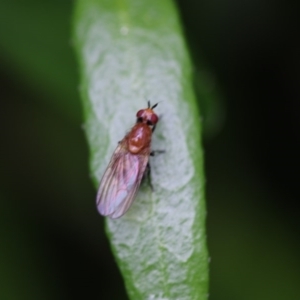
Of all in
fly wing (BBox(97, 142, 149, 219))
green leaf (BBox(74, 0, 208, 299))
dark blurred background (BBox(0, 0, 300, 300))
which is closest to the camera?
green leaf (BBox(74, 0, 208, 299))

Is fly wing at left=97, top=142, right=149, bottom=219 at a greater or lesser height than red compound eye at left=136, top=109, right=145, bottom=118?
lesser

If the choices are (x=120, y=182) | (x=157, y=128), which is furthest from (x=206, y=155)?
(x=120, y=182)

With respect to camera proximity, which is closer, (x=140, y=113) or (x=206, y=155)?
(x=140, y=113)

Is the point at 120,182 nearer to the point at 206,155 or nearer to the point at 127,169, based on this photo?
the point at 127,169

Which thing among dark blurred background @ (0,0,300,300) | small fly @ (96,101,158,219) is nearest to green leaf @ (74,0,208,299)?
small fly @ (96,101,158,219)

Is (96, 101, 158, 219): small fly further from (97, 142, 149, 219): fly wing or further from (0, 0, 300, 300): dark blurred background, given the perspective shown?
(0, 0, 300, 300): dark blurred background

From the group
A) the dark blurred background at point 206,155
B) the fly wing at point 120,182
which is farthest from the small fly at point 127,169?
the dark blurred background at point 206,155

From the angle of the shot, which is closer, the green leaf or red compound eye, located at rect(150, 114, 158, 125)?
the green leaf
